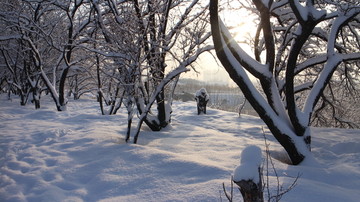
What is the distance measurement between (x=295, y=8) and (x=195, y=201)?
3.35m

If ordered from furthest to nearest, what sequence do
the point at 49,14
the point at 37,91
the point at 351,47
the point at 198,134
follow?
the point at 49,14, the point at 37,91, the point at 351,47, the point at 198,134

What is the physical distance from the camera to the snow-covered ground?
289 cm

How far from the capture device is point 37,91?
1206cm

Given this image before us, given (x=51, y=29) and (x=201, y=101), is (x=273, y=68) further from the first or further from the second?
(x=51, y=29)

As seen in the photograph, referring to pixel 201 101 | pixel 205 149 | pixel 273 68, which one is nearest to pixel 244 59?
pixel 273 68

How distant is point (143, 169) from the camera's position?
3.62 metres

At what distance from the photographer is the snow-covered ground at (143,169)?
2.89 meters

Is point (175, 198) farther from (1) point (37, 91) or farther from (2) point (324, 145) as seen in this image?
(1) point (37, 91)

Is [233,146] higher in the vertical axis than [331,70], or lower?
lower

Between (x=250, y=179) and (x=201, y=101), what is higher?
(x=201, y=101)

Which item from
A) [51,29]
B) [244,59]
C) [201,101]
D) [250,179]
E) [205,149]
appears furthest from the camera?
[201,101]

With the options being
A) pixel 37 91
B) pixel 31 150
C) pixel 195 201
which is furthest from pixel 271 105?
pixel 37 91

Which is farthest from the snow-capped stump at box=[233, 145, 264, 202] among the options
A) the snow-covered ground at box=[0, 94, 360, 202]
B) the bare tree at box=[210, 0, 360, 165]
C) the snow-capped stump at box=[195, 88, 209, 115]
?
the snow-capped stump at box=[195, 88, 209, 115]

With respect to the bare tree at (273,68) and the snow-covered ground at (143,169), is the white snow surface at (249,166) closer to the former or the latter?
the snow-covered ground at (143,169)
